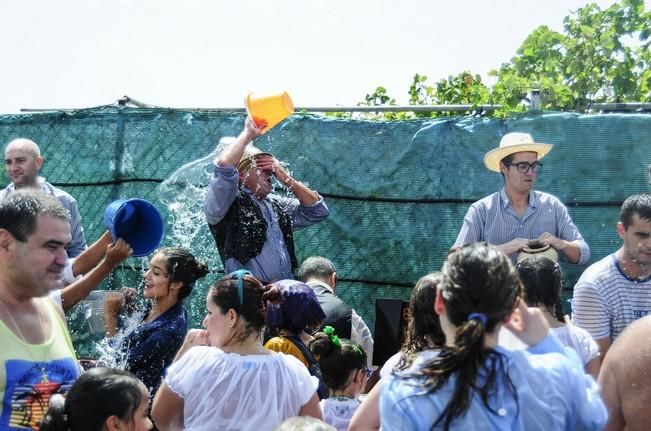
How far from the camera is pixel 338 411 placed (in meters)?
4.67

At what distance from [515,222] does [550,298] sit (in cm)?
174

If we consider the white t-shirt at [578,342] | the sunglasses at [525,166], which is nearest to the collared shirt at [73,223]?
the sunglasses at [525,166]

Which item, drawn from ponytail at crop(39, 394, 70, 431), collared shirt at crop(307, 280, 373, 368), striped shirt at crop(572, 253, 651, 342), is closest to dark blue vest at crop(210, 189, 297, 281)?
collared shirt at crop(307, 280, 373, 368)

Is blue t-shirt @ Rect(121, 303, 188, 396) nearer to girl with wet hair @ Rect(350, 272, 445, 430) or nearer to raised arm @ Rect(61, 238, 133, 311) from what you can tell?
raised arm @ Rect(61, 238, 133, 311)

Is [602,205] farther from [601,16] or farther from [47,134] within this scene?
[47,134]

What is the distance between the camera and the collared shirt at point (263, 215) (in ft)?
20.7

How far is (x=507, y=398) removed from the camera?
106 inches

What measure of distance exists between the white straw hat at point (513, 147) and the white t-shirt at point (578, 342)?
1.98 meters

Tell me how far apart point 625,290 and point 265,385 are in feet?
8.26

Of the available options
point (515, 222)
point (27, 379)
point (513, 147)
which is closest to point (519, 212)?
point (515, 222)

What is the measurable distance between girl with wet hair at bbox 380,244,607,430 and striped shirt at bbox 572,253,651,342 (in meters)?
2.93

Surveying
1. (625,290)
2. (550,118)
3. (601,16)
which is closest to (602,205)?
(550,118)

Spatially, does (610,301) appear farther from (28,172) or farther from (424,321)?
(28,172)

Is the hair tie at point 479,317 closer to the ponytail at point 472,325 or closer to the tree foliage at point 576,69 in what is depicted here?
the ponytail at point 472,325
